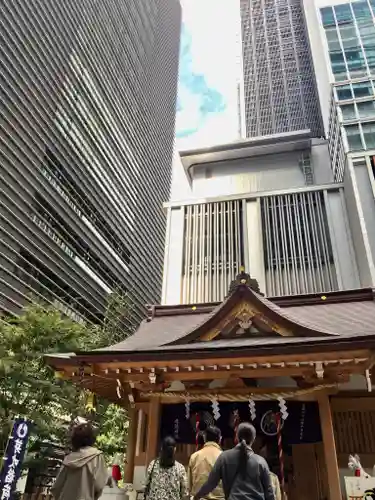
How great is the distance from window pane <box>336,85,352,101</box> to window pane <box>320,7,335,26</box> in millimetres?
9598

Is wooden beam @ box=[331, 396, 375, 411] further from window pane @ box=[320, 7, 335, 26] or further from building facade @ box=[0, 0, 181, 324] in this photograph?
window pane @ box=[320, 7, 335, 26]

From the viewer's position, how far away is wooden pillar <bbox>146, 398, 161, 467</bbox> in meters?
8.40

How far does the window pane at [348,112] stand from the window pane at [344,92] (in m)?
1.25

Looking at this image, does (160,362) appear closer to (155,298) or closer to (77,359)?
(77,359)

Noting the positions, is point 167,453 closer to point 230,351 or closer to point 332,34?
point 230,351

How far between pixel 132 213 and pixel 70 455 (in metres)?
67.0

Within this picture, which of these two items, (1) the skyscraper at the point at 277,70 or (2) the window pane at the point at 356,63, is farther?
(1) the skyscraper at the point at 277,70

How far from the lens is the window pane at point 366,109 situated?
3841 cm

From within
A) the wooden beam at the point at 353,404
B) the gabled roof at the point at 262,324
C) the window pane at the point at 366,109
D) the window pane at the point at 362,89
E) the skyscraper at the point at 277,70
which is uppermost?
the skyscraper at the point at 277,70

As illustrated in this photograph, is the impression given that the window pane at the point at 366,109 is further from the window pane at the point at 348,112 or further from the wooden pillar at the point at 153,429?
the wooden pillar at the point at 153,429

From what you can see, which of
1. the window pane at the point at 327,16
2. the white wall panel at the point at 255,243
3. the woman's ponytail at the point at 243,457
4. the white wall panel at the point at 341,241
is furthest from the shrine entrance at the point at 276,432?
the window pane at the point at 327,16

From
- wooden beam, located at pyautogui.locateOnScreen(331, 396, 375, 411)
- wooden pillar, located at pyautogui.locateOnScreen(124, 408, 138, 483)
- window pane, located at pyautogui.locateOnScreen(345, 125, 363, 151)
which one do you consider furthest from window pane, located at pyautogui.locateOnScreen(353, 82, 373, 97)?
wooden pillar, located at pyautogui.locateOnScreen(124, 408, 138, 483)

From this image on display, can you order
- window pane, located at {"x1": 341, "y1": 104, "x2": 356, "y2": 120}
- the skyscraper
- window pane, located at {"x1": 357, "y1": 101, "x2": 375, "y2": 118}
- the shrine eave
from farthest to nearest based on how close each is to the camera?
the skyscraper
window pane, located at {"x1": 341, "y1": 104, "x2": 356, "y2": 120}
window pane, located at {"x1": 357, "y1": 101, "x2": 375, "y2": 118}
the shrine eave

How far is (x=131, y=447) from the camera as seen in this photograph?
991cm
